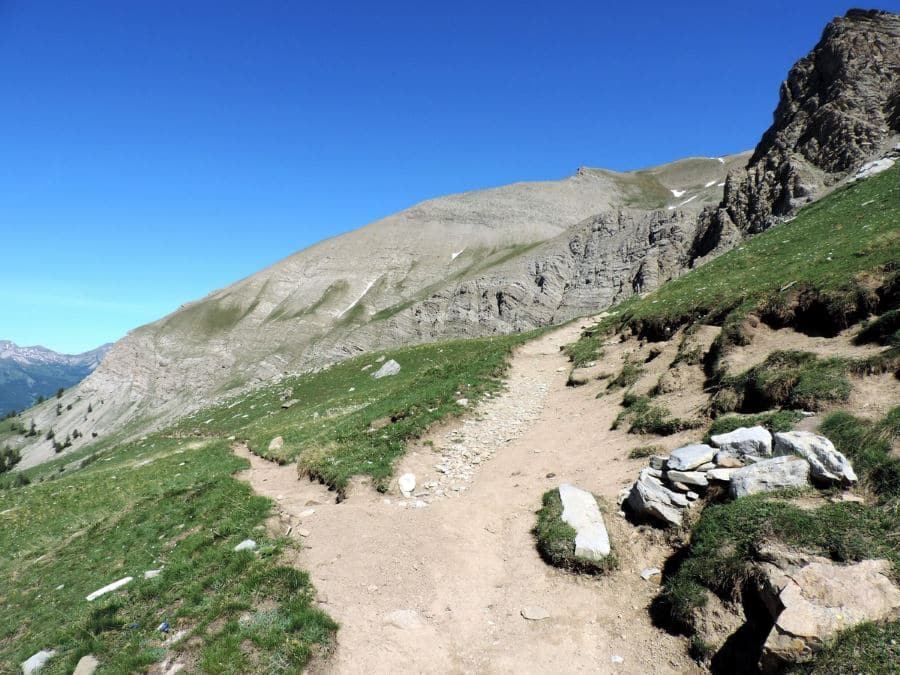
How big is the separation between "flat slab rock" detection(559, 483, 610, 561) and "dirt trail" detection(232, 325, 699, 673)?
383 millimetres

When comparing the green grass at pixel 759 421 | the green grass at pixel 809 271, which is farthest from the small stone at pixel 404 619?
the green grass at pixel 809 271

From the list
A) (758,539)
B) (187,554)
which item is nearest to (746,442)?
(758,539)

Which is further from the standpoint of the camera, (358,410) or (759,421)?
(358,410)

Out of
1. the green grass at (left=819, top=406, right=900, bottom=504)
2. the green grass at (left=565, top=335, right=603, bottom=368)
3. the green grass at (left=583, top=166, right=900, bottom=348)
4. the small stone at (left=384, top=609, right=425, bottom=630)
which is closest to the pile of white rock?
the green grass at (left=819, top=406, right=900, bottom=504)

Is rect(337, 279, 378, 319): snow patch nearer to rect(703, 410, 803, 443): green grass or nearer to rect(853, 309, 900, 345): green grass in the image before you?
rect(703, 410, 803, 443): green grass

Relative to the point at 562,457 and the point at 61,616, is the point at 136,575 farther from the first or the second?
the point at 562,457

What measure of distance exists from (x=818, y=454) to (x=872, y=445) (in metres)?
1.08

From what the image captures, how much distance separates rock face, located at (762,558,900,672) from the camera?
596 cm

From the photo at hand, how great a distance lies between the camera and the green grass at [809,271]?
15.1 meters

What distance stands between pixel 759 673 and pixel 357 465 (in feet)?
42.9

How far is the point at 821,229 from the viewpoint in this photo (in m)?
27.9

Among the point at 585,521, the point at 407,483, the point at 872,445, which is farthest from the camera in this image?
the point at 407,483

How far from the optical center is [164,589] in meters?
11.5

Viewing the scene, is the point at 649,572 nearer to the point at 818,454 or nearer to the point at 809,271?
the point at 818,454
